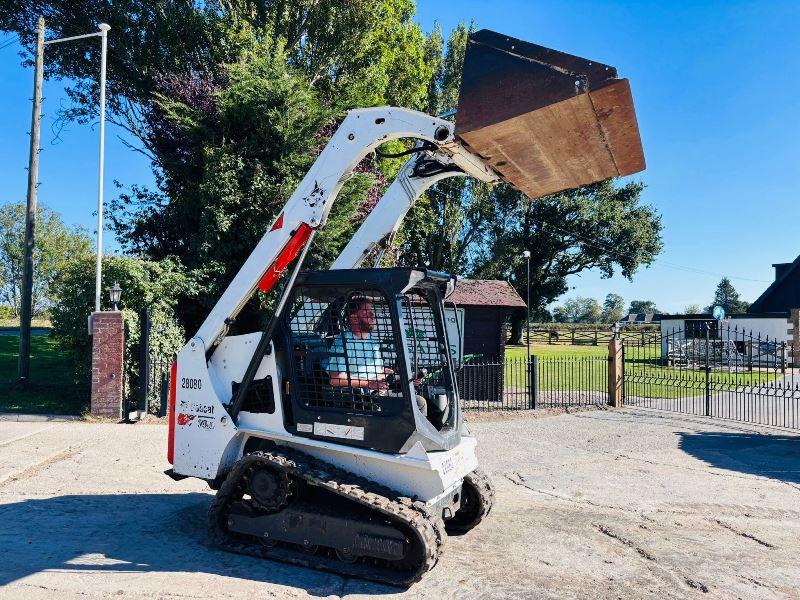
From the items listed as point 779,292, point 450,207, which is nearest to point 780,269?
point 779,292

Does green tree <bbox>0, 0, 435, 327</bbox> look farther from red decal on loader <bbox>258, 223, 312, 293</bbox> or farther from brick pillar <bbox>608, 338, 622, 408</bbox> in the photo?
red decal on loader <bbox>258, 223, 312, 293</bbox>

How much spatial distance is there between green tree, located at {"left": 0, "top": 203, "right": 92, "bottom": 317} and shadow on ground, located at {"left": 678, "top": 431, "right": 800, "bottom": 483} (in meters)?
56.1

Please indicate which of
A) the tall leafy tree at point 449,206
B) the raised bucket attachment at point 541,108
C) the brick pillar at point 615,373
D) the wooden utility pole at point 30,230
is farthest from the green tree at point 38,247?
the raised bucket attachment at point 541,108

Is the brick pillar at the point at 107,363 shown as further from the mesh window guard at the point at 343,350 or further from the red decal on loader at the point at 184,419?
the mesh window guard at the point at 343,350

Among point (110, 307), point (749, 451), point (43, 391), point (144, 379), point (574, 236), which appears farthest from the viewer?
point (574, 236)

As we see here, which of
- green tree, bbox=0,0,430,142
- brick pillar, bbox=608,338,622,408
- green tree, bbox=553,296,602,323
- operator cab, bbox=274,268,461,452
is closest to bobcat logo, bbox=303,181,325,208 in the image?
operator cab, bbox=274,268,461,452

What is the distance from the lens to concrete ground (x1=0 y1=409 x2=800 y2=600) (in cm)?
470

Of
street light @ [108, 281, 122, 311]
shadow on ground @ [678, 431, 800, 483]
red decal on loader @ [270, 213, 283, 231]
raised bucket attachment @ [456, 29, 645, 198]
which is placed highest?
raised bucket attachment @ [456, 29, 645, 198]

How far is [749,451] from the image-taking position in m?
10.5

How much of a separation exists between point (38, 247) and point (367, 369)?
63.1 m

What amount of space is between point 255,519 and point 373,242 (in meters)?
2.91

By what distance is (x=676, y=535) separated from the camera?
20.2ft

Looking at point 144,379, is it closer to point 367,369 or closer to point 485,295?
point 485,295

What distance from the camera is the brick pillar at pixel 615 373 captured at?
15391mm
